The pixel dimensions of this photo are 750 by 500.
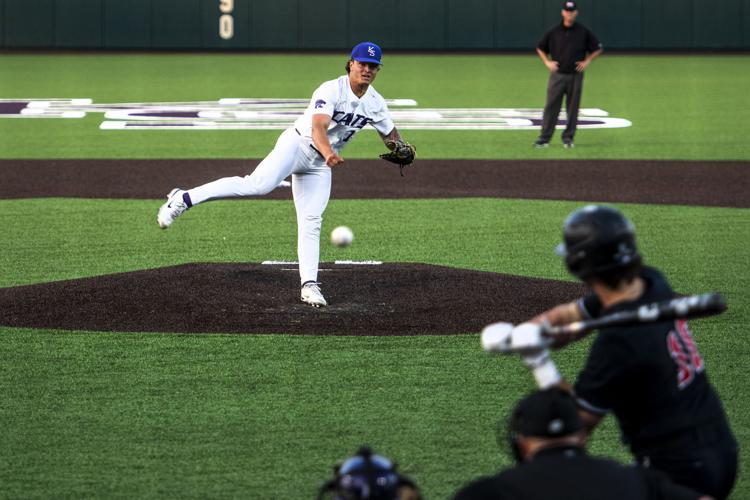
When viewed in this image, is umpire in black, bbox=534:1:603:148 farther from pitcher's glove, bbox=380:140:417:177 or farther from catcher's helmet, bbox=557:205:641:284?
catcher's helmet, bbox=557:205:641:284

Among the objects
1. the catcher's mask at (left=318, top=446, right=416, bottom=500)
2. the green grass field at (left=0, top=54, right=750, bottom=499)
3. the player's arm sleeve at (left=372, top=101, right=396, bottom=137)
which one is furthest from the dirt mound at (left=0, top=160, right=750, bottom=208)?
the catcher's mask at (left=318, top=446, right=416, bottom=500)

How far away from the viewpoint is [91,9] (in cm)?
4103

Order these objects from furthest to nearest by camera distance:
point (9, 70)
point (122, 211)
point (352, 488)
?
point (9, 70)
point (122, 211)
point (352, 488)

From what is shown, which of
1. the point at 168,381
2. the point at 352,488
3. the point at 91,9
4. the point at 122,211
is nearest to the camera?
the point at 352,488

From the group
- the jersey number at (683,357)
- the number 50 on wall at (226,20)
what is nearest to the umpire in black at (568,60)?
Result: the jersey number at (683,357)

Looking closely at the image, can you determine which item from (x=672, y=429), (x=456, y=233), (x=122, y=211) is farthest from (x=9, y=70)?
(x=672, y=429)

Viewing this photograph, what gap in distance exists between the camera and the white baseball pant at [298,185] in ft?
31.4

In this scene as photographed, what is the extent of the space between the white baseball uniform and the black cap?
6.05 m

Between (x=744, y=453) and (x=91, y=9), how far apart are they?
3717cm

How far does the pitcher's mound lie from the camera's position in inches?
364

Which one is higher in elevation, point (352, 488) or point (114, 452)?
point (352, 488)

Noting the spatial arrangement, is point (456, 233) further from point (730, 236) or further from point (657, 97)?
point (657, 97)

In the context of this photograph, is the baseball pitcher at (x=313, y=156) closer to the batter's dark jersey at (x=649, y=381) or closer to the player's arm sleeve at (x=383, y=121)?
the player's arm sleeve at (x=383, y=121)

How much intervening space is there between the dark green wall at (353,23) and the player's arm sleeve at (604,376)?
38.1 metres
